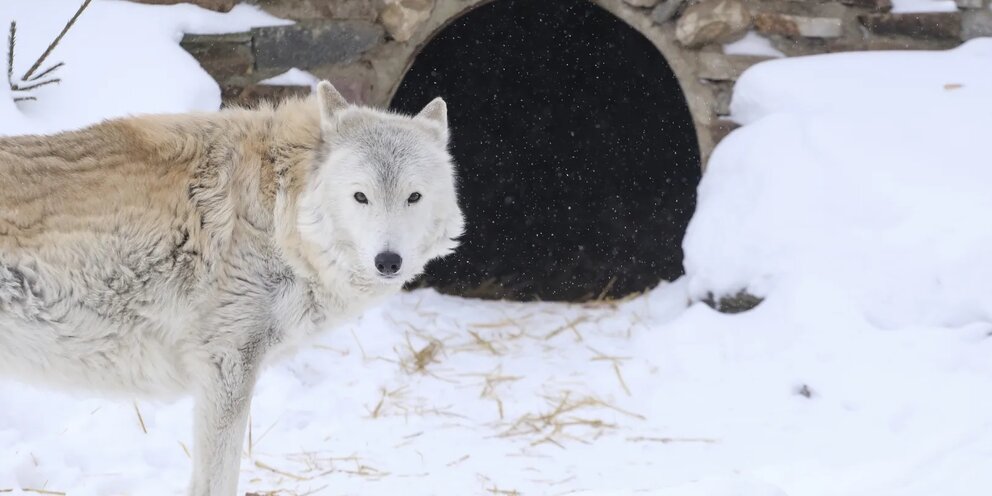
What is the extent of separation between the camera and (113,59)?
567 centimetres

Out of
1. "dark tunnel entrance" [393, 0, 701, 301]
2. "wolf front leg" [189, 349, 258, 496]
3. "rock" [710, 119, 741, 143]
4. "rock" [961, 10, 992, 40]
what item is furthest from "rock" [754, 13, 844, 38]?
"wolf front leg" [189, 349, 258, 496]

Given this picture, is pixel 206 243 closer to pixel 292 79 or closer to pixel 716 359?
pixel 292 79

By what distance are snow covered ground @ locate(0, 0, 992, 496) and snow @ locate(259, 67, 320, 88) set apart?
417mm

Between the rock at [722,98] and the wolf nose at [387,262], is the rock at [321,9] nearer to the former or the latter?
the rock at [722,98]

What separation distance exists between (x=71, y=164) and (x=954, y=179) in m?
4.49

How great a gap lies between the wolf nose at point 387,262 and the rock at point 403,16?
3.46 metres

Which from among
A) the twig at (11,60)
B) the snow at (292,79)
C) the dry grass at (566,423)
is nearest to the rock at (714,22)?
the snow at (292,79)

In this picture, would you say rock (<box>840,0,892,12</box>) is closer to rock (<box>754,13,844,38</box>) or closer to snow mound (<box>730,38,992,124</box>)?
rock (<box>754,13,844,38</box>)

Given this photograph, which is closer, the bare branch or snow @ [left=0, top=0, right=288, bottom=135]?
the bare branch

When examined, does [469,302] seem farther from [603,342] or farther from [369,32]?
[369,32]

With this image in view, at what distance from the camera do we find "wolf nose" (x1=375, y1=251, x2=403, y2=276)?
11.1 ft

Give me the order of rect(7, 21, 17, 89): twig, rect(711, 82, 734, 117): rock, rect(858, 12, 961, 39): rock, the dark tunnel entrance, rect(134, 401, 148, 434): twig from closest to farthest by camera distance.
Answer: rect(134, 401, 148, 434): twig < rect(7, 21, 17, 89): twig < rect(858, 12, 961, 39): rock < rect(711, 82, 734, 117): rock < the dark tunnel entrance

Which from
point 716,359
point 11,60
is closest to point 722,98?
point 716,359

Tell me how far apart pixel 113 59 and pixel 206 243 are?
2.77 meters
